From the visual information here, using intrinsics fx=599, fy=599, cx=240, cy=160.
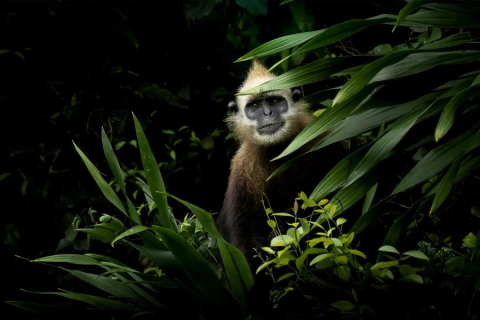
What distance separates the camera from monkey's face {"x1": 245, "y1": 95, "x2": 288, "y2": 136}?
3.59 metres

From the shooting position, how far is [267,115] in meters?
3.63

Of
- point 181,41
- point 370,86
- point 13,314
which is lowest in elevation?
point 13,314

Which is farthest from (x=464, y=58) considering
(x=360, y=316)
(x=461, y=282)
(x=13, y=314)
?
(x=13, y=314)

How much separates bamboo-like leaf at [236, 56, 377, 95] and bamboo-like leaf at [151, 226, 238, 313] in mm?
624

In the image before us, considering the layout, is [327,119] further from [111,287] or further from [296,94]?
[296,94]

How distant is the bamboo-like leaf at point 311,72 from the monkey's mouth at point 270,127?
3.87 feet

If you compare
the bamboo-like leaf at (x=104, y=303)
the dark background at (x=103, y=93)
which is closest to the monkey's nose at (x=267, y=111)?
the dark background at (x=103, y=93)

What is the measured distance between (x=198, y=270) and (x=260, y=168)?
1.26m

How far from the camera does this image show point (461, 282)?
1973 mm

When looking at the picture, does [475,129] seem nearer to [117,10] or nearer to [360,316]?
[360,316]

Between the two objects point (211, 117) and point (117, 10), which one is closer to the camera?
point (117, 10)

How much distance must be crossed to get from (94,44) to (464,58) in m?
3.16

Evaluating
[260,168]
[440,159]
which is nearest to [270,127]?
[260,168]

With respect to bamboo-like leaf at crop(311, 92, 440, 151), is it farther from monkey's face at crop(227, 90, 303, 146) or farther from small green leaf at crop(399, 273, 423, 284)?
monkey's face at crop(227, 90, 303, 146)
